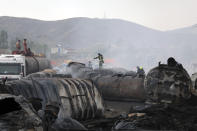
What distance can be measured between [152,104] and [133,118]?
0.72 m

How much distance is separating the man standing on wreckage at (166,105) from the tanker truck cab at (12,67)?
33.6 feet

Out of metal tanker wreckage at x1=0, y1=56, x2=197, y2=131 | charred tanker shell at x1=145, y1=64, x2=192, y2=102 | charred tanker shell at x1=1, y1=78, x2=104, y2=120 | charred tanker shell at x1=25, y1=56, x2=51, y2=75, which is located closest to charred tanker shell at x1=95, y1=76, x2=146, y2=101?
metal tanker wreckage at x1=0, y1=56, x2=197, y2=131

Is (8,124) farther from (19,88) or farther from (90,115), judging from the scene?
(90,115)

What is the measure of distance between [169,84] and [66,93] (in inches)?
89.3

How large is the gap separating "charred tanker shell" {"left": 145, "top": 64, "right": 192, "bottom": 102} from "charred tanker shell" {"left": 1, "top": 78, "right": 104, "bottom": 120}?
1.48 metres

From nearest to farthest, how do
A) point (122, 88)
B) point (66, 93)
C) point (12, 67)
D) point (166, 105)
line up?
1. point (166, 105)
2. point (66, 93)
3. point (122, 88)
4. point (12, 67)

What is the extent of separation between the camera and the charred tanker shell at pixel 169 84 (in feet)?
21.2

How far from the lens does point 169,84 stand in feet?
21.4

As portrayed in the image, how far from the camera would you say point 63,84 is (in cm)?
700

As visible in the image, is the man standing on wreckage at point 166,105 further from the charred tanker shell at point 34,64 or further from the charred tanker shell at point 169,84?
the charred tanker shell at point 34,64

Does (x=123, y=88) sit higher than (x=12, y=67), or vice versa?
(x=12, y=67)

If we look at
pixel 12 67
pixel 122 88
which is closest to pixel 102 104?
pixel 122 88

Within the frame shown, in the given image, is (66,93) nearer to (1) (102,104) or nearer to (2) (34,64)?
(1) (102,104)

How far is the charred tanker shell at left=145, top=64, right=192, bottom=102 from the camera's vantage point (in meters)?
6.46
